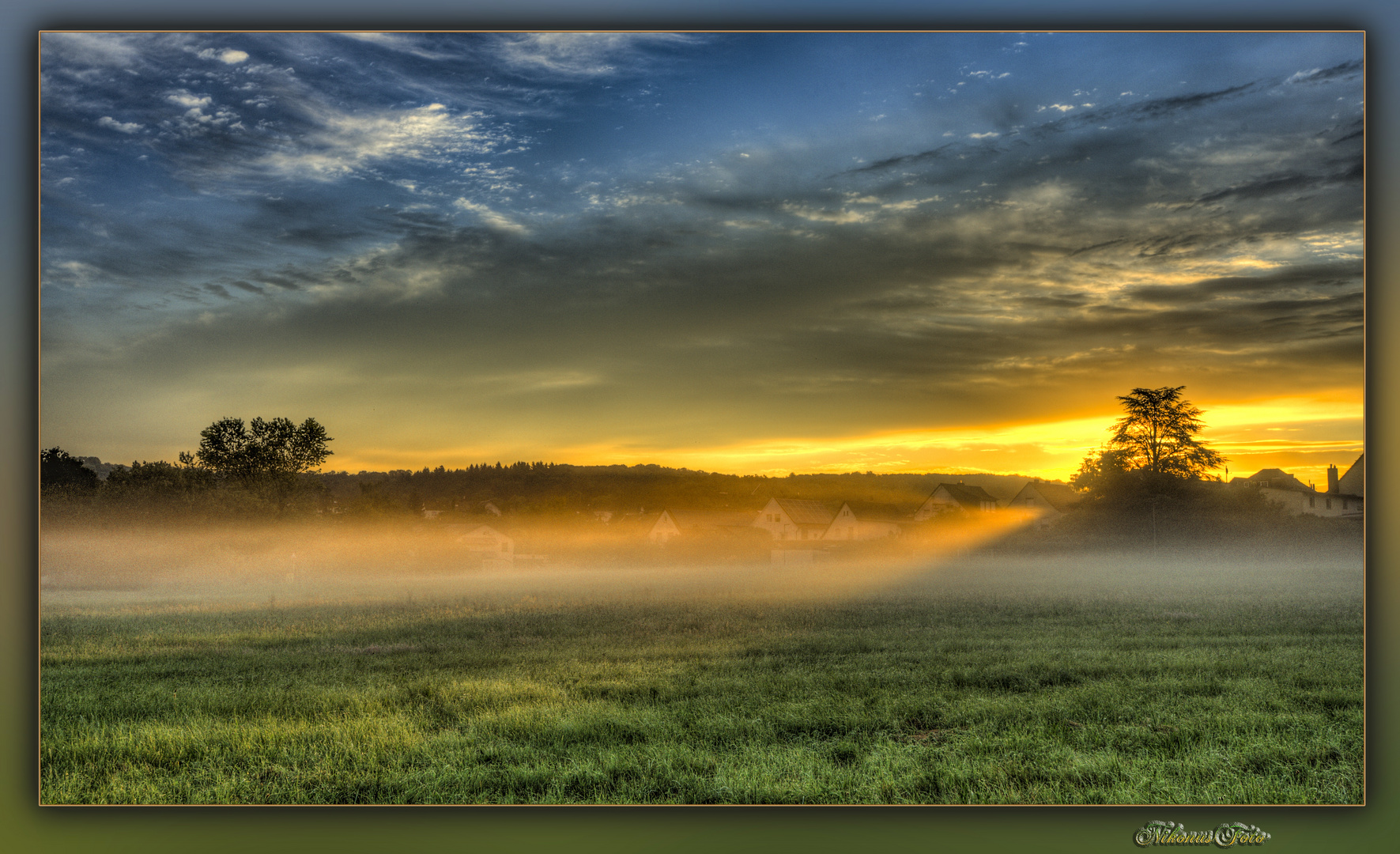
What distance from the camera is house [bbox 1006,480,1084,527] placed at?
5711mm

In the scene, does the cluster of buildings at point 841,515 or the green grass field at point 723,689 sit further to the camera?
the cluster of buildings at point 841,515

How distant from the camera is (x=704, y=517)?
5.98 m

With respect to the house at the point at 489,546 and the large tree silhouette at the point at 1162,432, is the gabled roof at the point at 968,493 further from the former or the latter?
the house at the point at 489,546

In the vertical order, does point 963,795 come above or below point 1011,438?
below

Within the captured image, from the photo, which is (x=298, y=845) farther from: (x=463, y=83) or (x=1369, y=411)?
(x=1369, y=411)

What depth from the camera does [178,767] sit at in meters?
4.51

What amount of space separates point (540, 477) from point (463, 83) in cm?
292

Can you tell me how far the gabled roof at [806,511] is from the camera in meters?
5.96

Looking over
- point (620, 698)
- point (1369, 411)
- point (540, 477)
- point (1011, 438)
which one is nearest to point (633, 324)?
point (540, 477)

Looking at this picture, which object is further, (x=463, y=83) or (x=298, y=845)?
(x=463, y=83)

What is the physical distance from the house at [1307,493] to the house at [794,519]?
119 inches

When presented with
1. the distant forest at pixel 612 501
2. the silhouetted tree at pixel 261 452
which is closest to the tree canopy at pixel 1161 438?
the distant forest at pixel 612 501

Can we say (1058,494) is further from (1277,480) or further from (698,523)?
(698,523)

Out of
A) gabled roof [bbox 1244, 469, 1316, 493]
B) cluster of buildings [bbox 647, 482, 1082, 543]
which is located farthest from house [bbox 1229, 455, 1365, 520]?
cluster of buildings [bbox 647, 482, 1082, 543]
